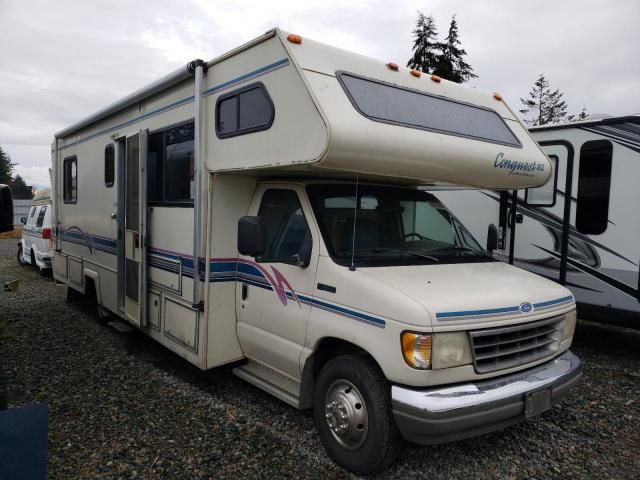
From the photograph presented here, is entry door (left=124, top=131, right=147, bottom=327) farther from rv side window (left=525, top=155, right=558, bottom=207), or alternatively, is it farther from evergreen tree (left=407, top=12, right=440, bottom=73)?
evergreen tree (left=407, top=12, right=440, bottom=73)

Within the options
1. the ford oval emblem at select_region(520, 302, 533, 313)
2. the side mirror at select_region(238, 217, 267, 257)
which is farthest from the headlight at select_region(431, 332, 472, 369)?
the side mirror at select_region(238, 217, 267, 257)

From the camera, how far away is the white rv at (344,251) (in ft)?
10.5

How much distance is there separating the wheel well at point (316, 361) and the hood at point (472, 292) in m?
0.63

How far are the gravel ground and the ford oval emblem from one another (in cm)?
116

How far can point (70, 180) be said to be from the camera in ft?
26.7

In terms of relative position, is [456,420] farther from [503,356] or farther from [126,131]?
[126,131]

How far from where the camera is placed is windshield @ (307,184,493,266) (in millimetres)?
3842

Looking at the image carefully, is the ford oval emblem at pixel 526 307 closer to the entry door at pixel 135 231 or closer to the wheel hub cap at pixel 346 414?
the wheel hub cap at pixel 346 414

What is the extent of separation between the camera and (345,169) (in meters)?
3.41

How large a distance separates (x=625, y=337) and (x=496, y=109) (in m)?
4.35

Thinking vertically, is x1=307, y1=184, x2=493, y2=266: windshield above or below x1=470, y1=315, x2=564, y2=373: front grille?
above

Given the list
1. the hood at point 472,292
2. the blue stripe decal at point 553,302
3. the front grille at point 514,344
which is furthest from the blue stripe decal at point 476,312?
the blue stripe decal at point 553,302

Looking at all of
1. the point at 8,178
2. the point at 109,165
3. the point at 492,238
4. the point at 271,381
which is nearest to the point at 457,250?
the point at 492,238

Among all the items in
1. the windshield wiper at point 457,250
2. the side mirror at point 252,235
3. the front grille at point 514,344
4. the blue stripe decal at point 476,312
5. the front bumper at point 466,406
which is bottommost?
the front bumper at point 466,406
